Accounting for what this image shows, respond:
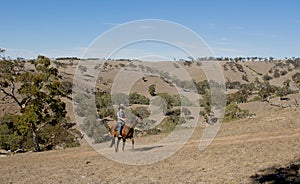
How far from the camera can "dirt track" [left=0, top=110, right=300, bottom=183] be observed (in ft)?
42.3

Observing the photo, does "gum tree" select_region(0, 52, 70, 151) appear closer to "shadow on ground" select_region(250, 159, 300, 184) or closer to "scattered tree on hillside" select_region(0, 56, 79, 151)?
"scattered tree on hillside" select_region(0, 56, 79, 151)

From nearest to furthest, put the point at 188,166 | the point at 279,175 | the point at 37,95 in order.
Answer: the point at 279,175, the point at 188,166, the point at 37,95

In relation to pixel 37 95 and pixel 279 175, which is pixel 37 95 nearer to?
pixel 37 95

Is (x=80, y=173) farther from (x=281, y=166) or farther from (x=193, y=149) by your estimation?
(x=281, y=166)

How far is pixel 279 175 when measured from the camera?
11344 millimetres

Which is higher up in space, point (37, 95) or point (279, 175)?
point (37, 95)

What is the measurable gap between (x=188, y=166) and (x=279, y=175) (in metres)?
3.99

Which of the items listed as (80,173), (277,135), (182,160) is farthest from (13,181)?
(277,135)

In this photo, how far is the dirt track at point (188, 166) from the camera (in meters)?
12.9

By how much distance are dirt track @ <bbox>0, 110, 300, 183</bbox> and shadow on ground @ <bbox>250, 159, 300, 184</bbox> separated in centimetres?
31

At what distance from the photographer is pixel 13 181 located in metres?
15.1

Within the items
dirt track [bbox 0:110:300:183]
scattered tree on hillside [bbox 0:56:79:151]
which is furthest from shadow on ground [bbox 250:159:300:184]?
scattered tree on hillside [bbox 0:56:79:151]

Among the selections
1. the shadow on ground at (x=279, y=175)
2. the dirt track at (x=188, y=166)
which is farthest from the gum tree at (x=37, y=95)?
the shadow on ground at (x=279, y=175)

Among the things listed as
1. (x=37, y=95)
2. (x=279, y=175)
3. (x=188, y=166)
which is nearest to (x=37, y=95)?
(x=37, y=95)
